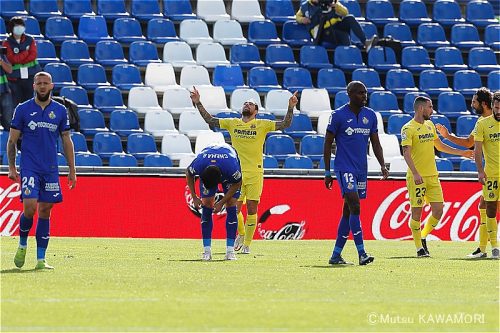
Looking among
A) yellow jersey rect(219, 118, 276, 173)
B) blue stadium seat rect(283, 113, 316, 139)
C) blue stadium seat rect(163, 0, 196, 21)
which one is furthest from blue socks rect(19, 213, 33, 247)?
blue stadium seat rect(163, 0, 196, 21)

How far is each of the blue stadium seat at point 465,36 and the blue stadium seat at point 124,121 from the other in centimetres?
950

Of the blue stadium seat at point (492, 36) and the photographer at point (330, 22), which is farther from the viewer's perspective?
the blue stadium seat at point (492, 36)

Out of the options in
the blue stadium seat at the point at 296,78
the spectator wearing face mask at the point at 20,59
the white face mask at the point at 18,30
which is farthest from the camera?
the blue stadium seat at the point at 296,78

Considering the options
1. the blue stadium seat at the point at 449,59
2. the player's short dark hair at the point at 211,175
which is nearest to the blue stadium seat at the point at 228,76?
the blue stadium seat at the point at 449,59

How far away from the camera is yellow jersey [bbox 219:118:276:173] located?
17.9m

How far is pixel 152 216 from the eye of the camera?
2319 cm

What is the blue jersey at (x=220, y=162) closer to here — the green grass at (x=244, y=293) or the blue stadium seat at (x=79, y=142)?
the green grass at (x=244, y=293)

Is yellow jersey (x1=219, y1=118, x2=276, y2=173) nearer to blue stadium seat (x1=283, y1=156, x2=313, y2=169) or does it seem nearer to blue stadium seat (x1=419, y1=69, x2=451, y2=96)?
blue stadium seat (x1=283, y1=156, x2=313, y2=169)

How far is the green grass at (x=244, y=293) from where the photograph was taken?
8.57 metres

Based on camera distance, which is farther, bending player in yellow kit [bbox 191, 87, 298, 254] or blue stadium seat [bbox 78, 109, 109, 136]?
blue stadium seat [bbox 78, 109, 109, 136]

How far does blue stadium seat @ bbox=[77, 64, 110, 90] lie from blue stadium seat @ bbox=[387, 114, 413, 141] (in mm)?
6639

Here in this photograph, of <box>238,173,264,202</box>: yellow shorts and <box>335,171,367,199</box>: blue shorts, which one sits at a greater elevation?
<box>335,171,367,199</box>: blue shorts

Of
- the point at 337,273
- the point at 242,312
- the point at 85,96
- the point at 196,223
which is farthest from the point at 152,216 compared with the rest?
the point at 242,312

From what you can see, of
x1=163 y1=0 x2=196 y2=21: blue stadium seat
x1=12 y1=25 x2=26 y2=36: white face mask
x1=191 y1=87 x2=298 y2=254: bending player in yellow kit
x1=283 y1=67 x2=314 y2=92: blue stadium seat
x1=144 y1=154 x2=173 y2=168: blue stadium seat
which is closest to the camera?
x1=191 y1=87 x2=298 y2=254: bending player in yellow kit
